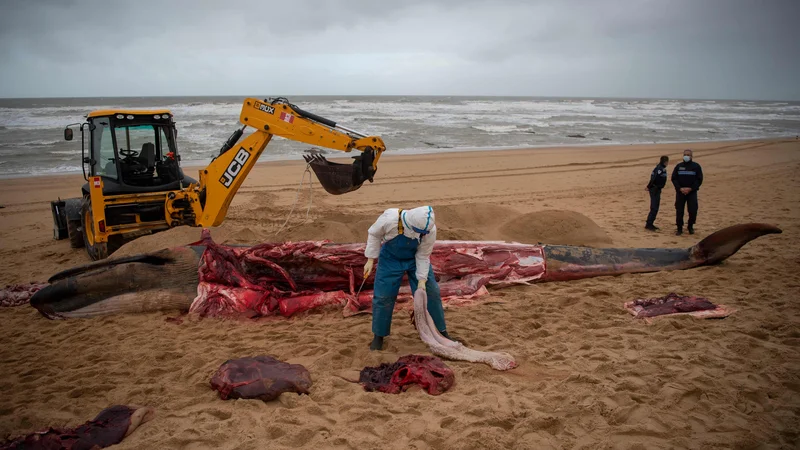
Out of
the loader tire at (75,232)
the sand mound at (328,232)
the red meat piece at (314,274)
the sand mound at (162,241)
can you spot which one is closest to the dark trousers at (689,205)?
the red meat piece at (314,274)

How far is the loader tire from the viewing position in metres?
9.13

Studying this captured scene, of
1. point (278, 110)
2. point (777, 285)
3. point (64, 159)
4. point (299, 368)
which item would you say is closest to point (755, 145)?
point (777, 285)

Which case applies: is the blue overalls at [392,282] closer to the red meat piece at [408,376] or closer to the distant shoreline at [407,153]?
the red meat piece at [408,376]

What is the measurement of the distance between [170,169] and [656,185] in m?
8.58

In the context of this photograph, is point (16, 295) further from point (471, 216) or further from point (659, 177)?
point (659, 177)

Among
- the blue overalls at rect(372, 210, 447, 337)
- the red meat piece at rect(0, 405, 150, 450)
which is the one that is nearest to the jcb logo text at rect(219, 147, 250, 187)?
the blue overalls at rect(372, 210, 447, 337)

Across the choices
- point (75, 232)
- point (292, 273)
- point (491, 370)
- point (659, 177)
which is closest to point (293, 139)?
point (292, 273)

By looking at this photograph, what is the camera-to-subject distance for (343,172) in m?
7.43

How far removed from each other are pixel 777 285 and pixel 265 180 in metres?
13.0

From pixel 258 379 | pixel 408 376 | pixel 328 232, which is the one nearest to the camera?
pixel 258 379

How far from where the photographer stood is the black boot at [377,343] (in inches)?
198

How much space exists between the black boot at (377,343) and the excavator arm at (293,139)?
9.49 feet

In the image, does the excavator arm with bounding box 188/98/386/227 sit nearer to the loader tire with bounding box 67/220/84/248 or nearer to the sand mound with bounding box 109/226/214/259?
the sand mound with bounding box 109/226/214/259

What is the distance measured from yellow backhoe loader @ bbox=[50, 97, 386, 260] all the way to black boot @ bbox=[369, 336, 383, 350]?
2.96m
